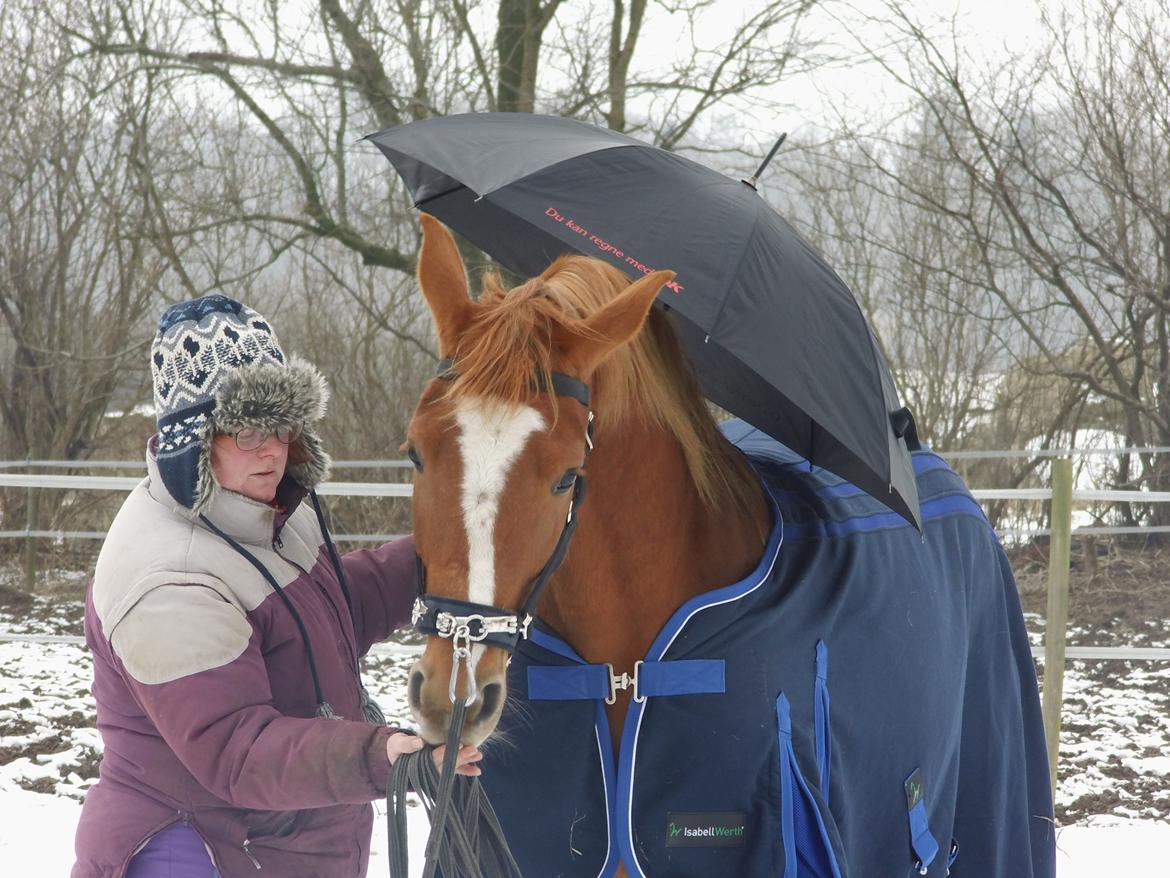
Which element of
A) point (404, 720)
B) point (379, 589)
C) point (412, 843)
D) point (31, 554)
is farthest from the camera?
point (31, 554)

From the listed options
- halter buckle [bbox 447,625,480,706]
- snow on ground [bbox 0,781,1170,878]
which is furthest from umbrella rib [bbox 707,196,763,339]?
snow on ground [bbox 0,781,1170,878]

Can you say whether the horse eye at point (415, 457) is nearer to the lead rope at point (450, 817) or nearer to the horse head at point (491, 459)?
the horse head at point (491, 459)

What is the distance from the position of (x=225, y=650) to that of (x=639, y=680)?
1.95 feet

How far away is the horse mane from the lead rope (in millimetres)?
414

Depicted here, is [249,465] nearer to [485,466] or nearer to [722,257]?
[485,466]

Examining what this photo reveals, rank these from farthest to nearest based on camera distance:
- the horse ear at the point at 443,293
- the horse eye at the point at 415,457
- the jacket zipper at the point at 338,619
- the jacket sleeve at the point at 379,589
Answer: the jacket sleeve at the point at 379,589 < the jacket zipper at the point at 338,619 < the horse ear at the point at 443,293 < the horse eye at the point at 415,457

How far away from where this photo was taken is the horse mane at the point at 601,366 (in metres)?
1.35

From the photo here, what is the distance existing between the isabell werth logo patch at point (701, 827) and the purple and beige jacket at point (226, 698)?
1.52ft

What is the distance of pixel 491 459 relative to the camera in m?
1.29

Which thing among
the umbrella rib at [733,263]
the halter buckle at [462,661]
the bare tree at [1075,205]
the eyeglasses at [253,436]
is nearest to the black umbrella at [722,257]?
the umbrella rib at [733,263]

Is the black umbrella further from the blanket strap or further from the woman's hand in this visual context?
the woman's hand

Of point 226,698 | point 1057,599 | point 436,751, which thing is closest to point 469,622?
point 436,751

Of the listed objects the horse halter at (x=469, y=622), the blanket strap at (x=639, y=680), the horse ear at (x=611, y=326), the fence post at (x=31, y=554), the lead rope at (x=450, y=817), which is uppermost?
the horse ear at (x=611, y=326)

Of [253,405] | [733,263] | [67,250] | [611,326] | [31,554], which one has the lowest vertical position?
[31,554]
